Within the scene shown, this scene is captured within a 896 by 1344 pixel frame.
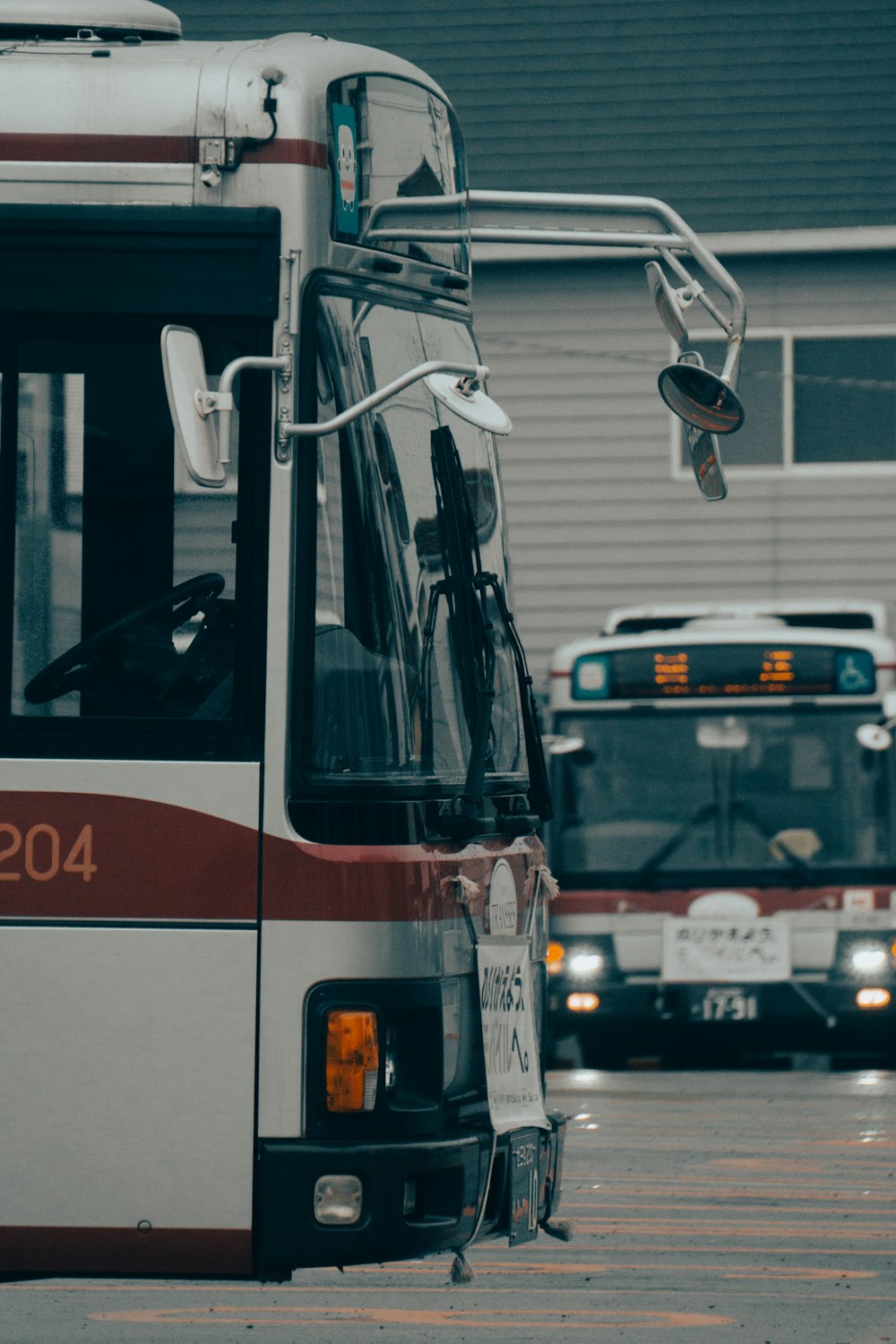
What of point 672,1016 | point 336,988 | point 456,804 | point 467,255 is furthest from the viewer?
point 672,1016

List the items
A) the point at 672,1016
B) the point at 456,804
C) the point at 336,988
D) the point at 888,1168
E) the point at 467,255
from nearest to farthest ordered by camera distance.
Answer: the point at 336,988
the point at 456,804
the point at 467,255
the point at 888,1168
the point at 672,1016

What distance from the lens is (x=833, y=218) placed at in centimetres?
2042

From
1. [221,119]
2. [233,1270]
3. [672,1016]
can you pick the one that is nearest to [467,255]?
[221,119]

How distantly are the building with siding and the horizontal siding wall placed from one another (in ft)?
0.06

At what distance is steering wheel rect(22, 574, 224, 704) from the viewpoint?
5922 mm

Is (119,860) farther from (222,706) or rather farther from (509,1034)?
(509,1034)

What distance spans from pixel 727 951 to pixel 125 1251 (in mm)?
10245

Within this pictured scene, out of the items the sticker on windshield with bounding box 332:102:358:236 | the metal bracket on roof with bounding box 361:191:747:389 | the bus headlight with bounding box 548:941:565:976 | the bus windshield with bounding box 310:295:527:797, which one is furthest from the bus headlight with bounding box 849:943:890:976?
the sticker on windshield with bounding box 332:102:358:236

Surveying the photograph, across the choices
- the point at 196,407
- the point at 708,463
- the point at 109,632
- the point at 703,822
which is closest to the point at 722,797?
the point at 703,822

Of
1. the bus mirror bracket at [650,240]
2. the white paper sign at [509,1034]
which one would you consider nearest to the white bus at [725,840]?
the white paper sign at [509,1034]

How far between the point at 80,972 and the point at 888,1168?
6289 millimetres

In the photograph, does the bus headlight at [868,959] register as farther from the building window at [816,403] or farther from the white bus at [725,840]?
the building window at [816,403]

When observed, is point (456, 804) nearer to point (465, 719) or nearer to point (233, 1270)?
point (465, 719)

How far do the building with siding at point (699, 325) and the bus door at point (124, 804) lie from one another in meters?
14.7
